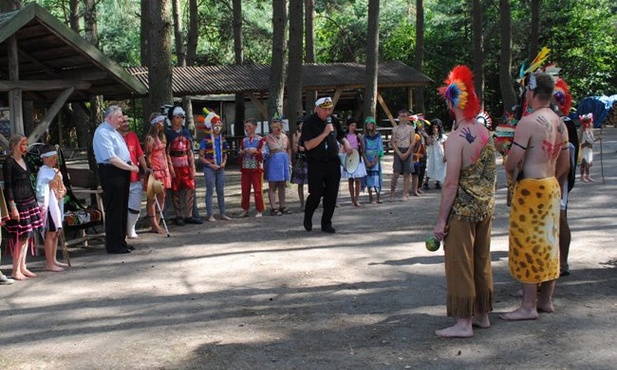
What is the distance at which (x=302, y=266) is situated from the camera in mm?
8023

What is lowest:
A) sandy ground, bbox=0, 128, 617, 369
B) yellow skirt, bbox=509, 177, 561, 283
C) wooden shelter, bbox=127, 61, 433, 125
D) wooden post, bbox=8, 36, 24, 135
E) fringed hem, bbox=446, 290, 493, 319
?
sandy ground, bbox=0, 128, 617, 369

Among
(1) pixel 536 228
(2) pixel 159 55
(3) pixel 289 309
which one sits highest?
(2) pixel 159 55

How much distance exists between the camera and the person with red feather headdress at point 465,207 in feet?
16.9

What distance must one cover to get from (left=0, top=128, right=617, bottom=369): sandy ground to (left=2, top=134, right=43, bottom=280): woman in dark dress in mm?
386

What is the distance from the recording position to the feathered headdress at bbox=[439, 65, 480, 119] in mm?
5238

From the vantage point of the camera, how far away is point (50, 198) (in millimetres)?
8156

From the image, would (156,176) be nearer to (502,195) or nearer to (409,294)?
(409,294)

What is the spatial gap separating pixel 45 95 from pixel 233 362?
896cm

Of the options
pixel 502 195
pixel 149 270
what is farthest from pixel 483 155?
pixel 502 195

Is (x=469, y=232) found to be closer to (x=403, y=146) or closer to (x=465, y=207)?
(x=465, y=207)

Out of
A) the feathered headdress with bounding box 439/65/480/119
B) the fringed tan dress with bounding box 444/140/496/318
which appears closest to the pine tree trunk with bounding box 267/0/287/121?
the feathered headdress with bounding box 439/65/480/119

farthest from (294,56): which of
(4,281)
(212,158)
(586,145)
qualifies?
(4,281)

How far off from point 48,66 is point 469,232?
8.26m

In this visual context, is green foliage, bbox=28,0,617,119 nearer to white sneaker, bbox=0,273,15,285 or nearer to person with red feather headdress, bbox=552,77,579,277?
white sneaker, bbox=0,273,15,285
